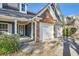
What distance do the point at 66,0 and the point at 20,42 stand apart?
127 cm

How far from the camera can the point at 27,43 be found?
11.7ft

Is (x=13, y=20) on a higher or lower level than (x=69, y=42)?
higher

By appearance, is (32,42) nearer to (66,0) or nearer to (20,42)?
(20,42)

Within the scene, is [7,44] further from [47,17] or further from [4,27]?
[47,17]

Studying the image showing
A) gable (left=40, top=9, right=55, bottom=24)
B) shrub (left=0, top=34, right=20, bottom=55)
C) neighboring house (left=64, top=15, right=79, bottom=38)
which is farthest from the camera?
gable (left=40, top=9, right=55, bottom=24)

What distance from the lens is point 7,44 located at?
11.2ft

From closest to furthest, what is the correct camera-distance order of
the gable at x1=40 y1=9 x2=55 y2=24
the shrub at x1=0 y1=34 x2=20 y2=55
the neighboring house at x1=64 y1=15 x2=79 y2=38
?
1. the shrub at x1=0 y1=34 x2=20 y2=55
2. the neighboring house at x1=64 y1=15 x2=79 y2=38
3. the gable at x1=40 y1=9 x2=55 y2=24

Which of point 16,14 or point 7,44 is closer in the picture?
point 7,44

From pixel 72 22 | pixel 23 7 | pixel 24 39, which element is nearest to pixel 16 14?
pixel 23 7

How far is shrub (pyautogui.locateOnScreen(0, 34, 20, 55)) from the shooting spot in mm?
3402

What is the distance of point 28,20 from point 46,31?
0.47 metres

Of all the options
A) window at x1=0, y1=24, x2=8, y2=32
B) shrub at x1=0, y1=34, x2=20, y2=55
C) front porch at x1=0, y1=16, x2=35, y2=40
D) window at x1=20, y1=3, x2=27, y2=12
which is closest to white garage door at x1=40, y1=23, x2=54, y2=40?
front porch at x1=0, y1=16, x2=35, y2=40

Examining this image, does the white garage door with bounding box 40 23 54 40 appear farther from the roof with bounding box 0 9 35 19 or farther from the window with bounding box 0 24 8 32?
the window with bounding box 0 24 8 32

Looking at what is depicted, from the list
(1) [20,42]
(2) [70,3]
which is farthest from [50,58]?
(2) [70,3]
